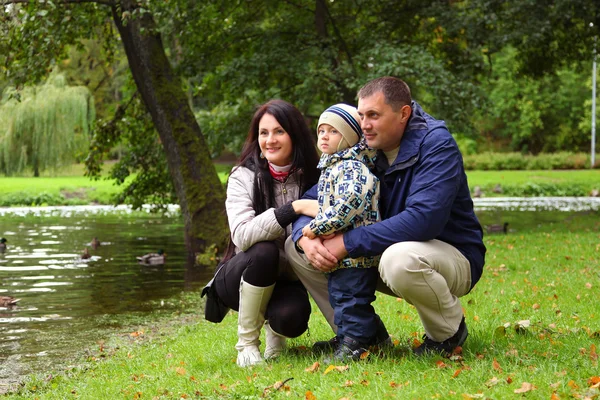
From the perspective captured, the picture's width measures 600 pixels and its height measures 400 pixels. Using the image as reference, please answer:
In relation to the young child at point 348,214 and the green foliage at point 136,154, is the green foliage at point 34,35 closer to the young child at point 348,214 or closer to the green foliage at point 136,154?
the green foliage at point 136,154

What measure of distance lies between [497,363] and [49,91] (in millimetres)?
32976

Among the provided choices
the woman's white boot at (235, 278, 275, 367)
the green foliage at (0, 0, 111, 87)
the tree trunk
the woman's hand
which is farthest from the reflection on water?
the green foliage at (0, 0, 111, 87)

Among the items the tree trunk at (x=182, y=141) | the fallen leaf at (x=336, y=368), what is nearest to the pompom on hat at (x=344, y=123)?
the fallen leaf at (x=336, y=368)

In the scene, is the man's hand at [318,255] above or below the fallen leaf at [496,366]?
above

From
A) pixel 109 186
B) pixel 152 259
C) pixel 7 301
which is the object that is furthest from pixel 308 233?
pixel 109 186

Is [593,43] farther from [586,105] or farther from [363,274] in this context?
[586,105]

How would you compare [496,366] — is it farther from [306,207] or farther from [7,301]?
[7,301]

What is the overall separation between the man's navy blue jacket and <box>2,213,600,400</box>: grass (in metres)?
0.66

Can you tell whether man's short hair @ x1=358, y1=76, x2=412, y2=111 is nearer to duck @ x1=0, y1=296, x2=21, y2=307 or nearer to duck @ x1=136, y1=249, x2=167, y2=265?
duck @ x1=0, y1=296, x2=21, y2=307

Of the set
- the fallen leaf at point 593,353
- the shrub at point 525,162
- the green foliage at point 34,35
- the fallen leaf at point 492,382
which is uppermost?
the green foliage at point 34,35

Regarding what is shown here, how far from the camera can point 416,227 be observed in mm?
4547

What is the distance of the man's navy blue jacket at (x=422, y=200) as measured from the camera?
4.57m

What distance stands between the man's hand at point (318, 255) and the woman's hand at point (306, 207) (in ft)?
0.65

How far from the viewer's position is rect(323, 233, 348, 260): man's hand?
Result: 4.59 m
